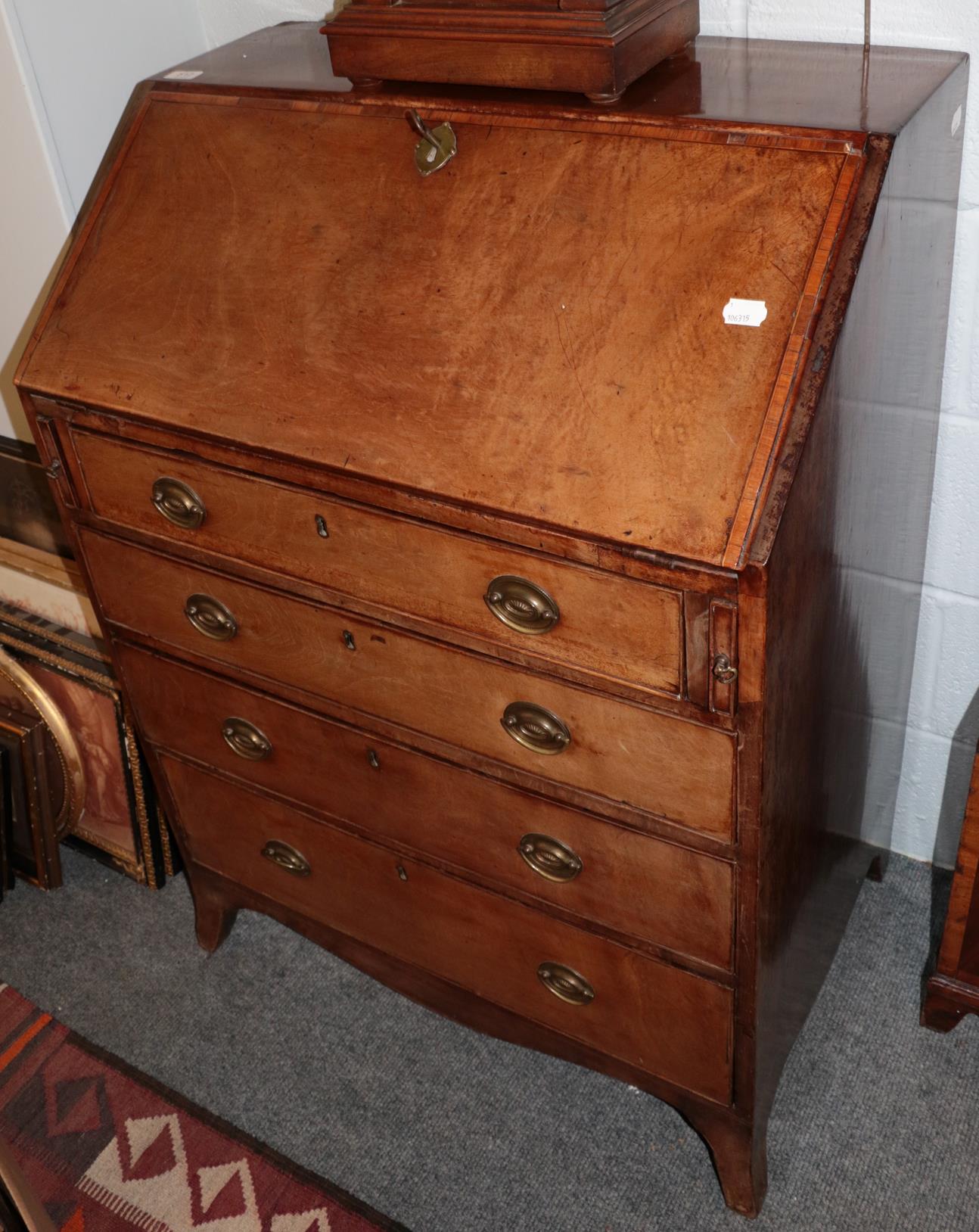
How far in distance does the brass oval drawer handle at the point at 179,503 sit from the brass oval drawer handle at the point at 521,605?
0.44 meters

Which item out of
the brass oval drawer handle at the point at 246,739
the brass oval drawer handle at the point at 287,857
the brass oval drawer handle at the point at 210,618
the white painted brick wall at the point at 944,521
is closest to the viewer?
the white painted brick wall at the point at 944,521

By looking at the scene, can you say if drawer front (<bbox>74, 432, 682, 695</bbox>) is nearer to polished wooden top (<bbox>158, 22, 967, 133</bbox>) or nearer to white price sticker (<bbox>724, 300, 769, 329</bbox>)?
white price sticker (<bbox>724, 300, 769, 329</bbox>)

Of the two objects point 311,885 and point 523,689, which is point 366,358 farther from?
point 311,885

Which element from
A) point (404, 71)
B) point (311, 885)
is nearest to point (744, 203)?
point (404, 71)

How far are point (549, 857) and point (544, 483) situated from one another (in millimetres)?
554

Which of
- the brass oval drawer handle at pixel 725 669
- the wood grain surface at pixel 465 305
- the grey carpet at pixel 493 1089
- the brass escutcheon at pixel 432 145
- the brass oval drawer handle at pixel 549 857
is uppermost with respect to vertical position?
the brass escutcheon at pixel 432 145

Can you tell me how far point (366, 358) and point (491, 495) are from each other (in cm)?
25

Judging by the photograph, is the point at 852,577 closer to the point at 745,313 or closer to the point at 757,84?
the point at 745,313

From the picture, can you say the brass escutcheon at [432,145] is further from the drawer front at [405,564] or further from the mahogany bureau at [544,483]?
the drawer front at [405,564]

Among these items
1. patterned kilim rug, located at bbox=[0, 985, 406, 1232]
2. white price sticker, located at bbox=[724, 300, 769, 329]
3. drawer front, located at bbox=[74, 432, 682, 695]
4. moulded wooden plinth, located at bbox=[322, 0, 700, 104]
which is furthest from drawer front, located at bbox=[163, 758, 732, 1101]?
moulded wooden plinth, located at bbox=[322, 0, 700, 104]

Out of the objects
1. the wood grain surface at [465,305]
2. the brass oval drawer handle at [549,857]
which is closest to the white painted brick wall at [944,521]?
the wood grain surface at [465,305]

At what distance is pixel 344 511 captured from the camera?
139 centimetres

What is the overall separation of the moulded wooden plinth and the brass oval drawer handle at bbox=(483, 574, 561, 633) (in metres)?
0.54

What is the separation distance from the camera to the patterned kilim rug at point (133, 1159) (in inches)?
71.7
